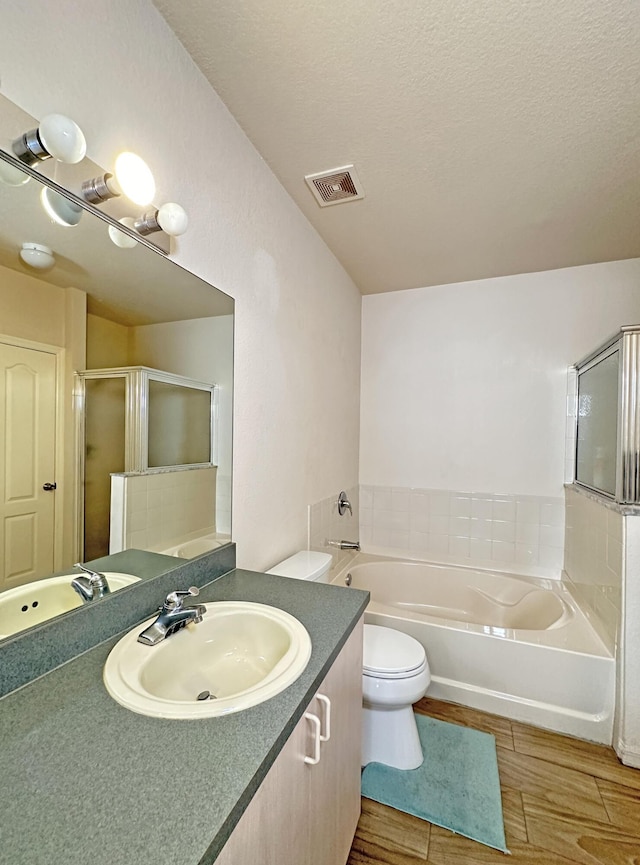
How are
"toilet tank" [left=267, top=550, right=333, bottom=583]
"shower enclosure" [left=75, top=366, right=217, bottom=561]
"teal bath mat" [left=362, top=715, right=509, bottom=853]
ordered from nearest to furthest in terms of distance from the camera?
1. "shower enclosure" [left=75, top=366, right=217, bottom=561]
2. "teal bath mat" [left=362, top=715, right=509, bottom=853]
3. "toilet tank" [left=267, top=550, right=333, bottom=583]

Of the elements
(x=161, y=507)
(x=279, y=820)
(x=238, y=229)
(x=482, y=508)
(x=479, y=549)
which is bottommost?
(x=479, y=549)

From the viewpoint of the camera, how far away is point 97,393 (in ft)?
3.16

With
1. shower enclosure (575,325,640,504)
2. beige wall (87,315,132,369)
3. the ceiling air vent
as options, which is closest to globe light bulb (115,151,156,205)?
beige wall (87,315,132,369)

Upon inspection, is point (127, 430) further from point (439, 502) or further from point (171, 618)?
point (439, 502)

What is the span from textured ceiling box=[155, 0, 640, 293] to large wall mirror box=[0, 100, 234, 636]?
0.71 m

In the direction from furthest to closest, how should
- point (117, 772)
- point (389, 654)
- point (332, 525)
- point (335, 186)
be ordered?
point (332, 525)
point (335, 186)
point (389, 654)
point (117, 772)

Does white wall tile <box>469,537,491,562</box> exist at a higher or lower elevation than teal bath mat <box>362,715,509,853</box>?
higher

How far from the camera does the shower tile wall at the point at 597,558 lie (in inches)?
66.0

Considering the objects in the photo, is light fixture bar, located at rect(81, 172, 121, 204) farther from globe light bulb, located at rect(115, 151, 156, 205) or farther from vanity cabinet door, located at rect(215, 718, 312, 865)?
vanity cabinet door, located at rect(215, 718, 312, 865)

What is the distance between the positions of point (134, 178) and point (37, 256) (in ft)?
→ 1.12

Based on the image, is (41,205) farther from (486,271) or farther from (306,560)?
(486,271)

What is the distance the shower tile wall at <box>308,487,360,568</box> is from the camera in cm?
218

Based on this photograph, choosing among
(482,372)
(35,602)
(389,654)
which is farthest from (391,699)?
(482,372)

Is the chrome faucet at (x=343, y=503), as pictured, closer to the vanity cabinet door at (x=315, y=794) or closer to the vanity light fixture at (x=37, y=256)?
the vanity cabinet door at (x=315, y=794)
